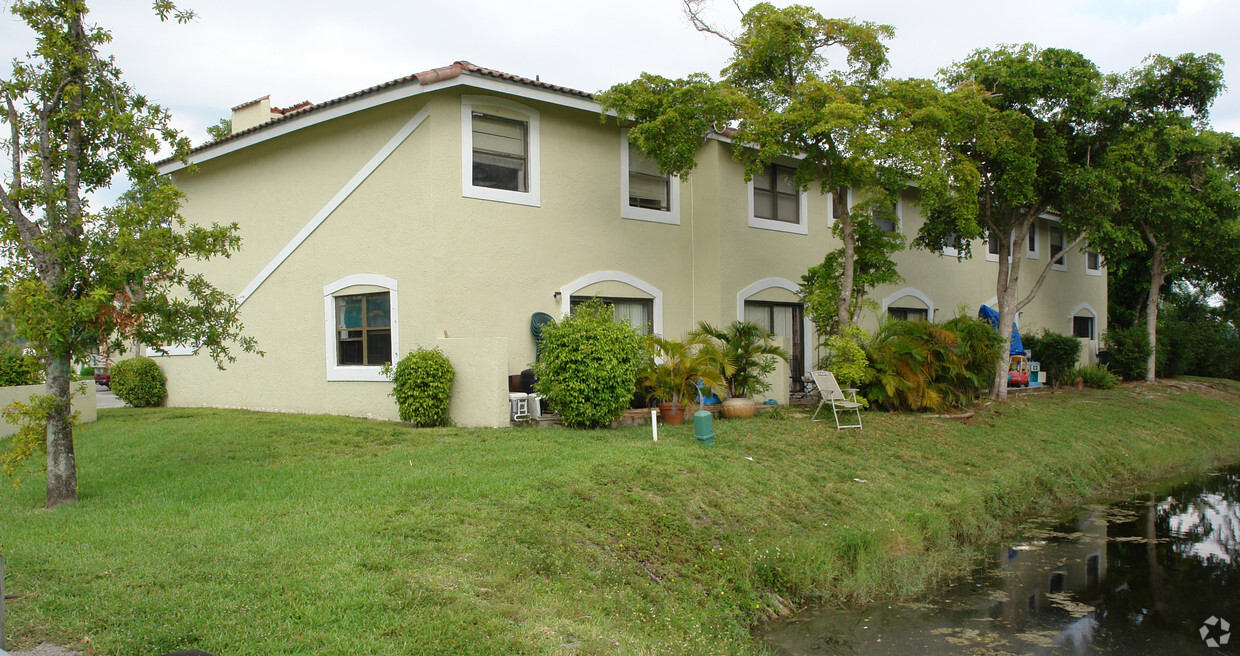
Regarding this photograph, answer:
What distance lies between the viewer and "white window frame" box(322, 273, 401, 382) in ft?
43.1

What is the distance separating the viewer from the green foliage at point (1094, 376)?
73.4 ft

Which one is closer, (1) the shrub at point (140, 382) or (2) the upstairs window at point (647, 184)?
(2) the upstairs window at point (647, 184)

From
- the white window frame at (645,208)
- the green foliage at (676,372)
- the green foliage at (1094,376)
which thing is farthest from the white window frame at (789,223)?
the green foliage at (1094,376)

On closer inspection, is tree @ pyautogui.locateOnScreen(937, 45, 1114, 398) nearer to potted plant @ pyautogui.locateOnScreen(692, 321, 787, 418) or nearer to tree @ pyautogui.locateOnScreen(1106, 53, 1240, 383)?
tree @ pyautogui.locateOnScreen(1106, 53, 1240, 383)

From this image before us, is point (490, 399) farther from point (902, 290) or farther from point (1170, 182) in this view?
point (1170, 182)

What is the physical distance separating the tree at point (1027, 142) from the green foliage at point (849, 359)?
3839mm

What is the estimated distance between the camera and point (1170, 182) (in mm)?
18031

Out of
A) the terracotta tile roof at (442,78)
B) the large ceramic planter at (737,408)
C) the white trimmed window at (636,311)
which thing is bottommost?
the large ceramic planter at (737,408)

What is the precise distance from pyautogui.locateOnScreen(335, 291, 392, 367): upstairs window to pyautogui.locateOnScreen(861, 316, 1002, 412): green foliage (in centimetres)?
824

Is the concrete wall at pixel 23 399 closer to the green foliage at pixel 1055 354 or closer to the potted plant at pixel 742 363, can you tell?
the potted plant at pixel 742 363

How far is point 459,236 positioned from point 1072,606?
911 centimetres

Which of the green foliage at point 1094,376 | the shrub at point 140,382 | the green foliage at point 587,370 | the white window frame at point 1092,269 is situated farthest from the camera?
the white window frame at point 1092,269

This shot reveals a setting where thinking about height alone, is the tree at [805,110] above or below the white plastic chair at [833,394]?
above

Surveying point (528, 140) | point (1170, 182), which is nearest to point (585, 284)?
point (528, 140)
